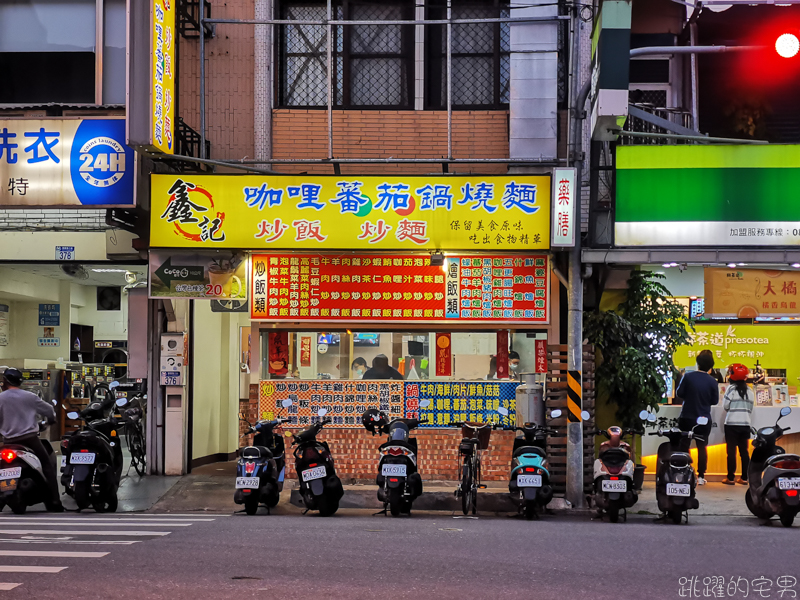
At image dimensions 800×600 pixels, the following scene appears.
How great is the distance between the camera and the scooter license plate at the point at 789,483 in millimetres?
11930

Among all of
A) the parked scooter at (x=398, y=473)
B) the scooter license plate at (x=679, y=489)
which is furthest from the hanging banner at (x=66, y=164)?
the scooter license plate at (x=679, y=489)

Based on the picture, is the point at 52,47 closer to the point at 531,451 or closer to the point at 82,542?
the point at 82,542

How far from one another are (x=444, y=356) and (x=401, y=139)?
12.6ft

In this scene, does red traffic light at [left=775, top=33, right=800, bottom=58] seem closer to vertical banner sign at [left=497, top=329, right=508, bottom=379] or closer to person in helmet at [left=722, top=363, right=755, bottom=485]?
person in helmet at [left=722, top=363, right=755, bottom=485]

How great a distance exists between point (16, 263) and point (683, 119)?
39.1ft

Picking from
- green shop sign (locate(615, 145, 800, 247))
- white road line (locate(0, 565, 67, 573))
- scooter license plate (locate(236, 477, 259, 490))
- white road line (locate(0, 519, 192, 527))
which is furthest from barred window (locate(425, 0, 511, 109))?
white road line (locate(0, 565, 67, 573))

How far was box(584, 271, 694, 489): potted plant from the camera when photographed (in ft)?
50.2

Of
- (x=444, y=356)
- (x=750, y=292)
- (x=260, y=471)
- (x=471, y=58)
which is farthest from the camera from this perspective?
(x=471, y=58)

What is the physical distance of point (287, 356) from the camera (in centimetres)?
1611

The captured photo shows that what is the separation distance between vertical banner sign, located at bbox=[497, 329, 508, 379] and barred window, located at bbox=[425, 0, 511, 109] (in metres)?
4.06

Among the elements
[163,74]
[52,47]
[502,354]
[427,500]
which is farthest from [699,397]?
[52,47]

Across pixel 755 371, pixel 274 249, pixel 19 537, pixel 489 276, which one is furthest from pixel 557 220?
pixel 19 537

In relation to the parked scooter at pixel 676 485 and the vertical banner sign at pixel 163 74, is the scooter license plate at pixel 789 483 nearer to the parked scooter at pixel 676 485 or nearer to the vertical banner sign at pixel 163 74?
the parked scooter at pixel 676 485

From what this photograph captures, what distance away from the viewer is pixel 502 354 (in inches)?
631
